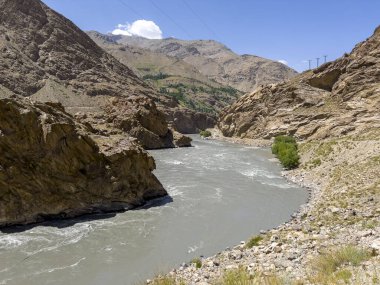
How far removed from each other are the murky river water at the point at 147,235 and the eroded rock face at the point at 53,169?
3.99ft

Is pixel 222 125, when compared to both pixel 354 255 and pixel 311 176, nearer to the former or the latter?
pixel 311 176

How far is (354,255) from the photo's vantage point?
11.8 metres

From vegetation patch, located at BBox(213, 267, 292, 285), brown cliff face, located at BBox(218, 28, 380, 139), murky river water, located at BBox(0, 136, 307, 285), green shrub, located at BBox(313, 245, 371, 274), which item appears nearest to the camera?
vegetation patch, located at BBox(213, 267, 292, 285)

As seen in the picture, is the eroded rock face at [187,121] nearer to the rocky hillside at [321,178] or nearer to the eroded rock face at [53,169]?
the rocky hillside at [321,178]

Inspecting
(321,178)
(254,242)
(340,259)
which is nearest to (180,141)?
A: (321,178)

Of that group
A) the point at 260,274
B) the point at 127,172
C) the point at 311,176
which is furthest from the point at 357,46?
the point at 260,274

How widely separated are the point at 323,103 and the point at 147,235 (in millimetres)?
60528

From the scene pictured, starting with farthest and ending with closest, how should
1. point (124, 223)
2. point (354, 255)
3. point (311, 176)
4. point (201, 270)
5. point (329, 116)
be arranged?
point (329, 116), point (311, 176), point (124, 223), point (201, 270), point (354, 255)

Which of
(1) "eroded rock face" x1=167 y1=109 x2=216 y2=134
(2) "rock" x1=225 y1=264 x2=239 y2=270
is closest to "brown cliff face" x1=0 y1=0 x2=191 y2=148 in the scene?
(1) "eroded rock face" x1=167 y1=109 x2=216 y2=134

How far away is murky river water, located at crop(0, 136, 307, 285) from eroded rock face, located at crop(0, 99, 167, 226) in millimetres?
1218

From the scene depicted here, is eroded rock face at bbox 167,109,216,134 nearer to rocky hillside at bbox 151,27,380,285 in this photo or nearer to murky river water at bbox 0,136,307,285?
rocky hillside at bbox 151,27,380,285

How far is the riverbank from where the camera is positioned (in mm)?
11246

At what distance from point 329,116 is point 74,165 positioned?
2177 inches

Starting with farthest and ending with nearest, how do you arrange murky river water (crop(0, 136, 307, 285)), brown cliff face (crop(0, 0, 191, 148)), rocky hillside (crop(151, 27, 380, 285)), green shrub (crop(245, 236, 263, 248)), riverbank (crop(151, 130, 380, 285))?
brown cliff face (crop(0, 0, 191, 148)), murky river water (crop(0, 136, 307, 285)), green shrub (crop(245, 236, 263, 248)), rocky hillside (crop(151, 27, 380, 285)), riverbank (crop(151, 130, 380, 285))
